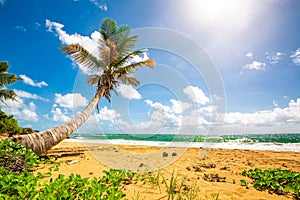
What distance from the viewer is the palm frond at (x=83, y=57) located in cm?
948

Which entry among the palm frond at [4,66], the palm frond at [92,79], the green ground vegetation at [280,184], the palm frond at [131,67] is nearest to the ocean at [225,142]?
the palm frond at [92,79]

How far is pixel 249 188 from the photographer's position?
3.49 metres

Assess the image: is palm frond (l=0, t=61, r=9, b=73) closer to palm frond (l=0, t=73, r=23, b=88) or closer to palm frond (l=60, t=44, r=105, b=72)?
palm frond (l=0, t=73, r=23, b=88)

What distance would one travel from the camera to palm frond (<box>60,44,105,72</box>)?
9477mm

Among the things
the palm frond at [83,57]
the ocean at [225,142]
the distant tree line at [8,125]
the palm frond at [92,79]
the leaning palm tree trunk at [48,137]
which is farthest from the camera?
the distant tree line at [8,125]

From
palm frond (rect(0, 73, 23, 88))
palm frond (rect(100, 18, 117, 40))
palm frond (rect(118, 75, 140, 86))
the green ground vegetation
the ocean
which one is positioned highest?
palm frond (rect(100, 18, 117, 40))

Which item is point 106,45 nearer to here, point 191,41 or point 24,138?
point 191,41

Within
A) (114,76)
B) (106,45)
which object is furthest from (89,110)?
(106,45)

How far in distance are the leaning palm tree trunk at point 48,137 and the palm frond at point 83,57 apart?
3713 millimetres

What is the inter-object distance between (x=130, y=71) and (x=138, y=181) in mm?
8183

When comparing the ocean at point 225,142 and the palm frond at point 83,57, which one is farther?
the ocean at point 225,142

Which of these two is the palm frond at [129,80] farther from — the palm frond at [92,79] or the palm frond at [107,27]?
the palm frond at [107,27]

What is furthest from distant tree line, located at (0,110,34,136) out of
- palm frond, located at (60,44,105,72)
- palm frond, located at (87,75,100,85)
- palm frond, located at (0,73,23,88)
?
palm frond, located at (60,44,105,72)

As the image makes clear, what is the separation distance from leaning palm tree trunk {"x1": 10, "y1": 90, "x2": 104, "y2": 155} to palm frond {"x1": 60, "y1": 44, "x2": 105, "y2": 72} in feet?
12.2
